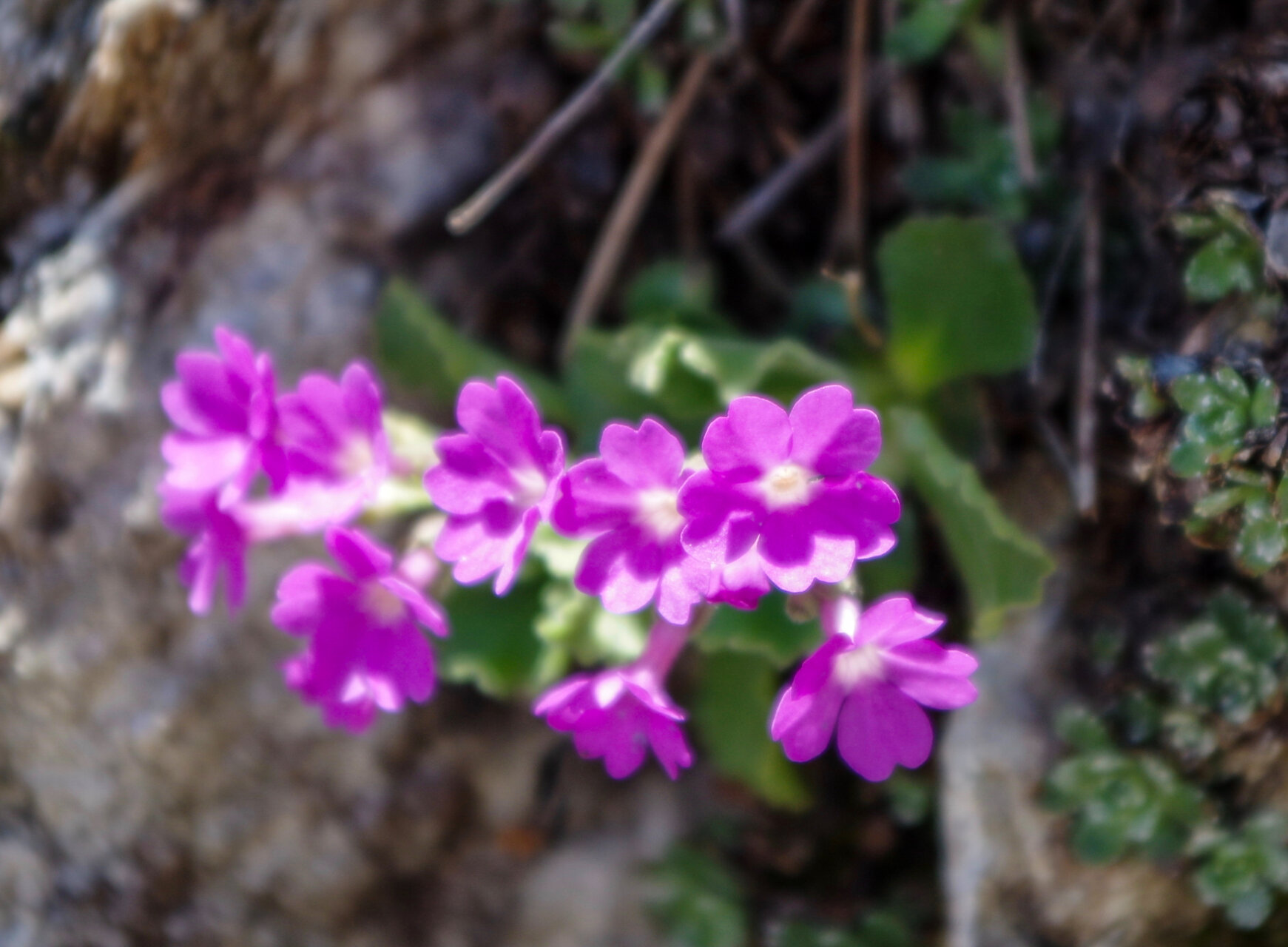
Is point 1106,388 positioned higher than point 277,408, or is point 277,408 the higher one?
point 277,408

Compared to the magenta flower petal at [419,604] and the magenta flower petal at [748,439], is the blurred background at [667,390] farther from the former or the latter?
the magenta flower petal at [748,439]

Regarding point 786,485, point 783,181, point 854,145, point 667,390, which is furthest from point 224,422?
point 854,145

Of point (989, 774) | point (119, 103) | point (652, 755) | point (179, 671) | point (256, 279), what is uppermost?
point (119, 103)

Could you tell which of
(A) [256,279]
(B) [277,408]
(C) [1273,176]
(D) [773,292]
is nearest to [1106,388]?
(C) [1273,176]

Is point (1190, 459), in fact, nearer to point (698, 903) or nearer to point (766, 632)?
point (766, 632)

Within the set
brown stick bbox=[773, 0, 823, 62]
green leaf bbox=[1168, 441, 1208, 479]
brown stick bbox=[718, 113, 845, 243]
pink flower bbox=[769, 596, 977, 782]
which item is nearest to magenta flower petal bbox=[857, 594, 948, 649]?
pink flower bbox=[769, 596, 977, 782]

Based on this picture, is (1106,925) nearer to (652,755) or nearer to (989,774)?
(989,774)

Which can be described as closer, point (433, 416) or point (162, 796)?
point (162, 796)

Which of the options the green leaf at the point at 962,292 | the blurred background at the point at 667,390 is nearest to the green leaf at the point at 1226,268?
the blurred background at the point at 667,390
